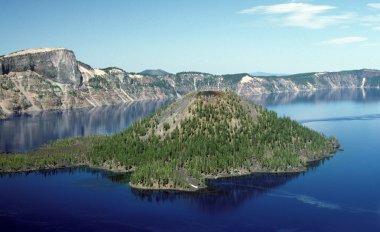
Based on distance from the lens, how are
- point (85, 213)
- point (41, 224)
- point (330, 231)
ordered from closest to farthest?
point (330, 231) < point (41, 224) < point (85, 213)

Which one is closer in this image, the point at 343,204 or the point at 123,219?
the point at 123,219

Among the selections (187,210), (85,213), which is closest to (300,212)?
(187,210)

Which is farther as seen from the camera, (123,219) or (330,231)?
(123,219)

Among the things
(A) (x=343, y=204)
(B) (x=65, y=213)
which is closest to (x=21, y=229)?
(B) (x=65, y=213)

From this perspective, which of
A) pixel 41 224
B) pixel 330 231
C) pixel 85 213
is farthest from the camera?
pixel 85 213

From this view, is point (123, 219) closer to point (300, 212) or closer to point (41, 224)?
point (41, 224)

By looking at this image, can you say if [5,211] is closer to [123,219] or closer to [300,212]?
[123,219]

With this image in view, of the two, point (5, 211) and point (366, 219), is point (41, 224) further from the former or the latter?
point (366, 219)

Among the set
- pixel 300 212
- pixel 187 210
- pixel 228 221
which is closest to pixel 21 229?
pixel 187 210
